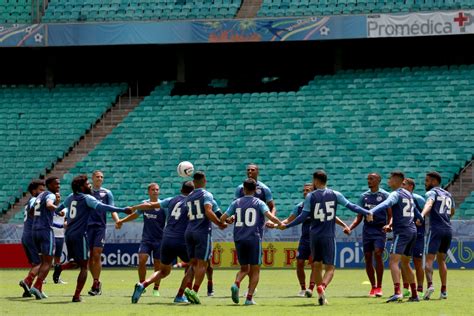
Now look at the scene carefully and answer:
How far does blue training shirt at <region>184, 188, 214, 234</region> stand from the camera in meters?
18.9

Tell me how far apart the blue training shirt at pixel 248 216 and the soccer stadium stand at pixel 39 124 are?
2081 cm

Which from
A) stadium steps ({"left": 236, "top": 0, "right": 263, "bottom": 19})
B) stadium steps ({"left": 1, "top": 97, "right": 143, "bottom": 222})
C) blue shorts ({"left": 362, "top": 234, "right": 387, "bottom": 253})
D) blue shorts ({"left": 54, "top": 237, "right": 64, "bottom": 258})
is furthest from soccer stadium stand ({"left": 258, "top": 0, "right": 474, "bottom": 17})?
blue shorts ({"left": 362, "top": 234, "right": 387, "bottom": 253})

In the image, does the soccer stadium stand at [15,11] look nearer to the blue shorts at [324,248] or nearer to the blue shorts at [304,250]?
the blue shorts at [304,250]

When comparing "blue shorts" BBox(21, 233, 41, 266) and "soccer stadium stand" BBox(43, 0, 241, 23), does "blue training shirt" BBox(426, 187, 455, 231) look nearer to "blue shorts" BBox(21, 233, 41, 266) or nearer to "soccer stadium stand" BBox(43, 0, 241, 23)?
"blue shorts" BBox(21, 233, 41, 266)

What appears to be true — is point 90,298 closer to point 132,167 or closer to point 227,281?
point 227,281

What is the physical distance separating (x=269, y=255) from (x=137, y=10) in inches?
553

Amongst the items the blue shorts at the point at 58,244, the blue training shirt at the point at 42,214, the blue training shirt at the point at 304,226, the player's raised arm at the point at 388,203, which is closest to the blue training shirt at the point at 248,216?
the player's raised arm at the point at 388,203

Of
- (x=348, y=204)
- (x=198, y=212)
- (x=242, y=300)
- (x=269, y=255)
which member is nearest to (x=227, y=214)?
(x=198, y=212)

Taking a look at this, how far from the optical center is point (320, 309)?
17344 mm

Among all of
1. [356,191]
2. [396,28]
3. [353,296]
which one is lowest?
[353,296]

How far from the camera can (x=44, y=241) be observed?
2023 centimetres

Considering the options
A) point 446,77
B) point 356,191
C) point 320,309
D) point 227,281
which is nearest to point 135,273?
point 227,281

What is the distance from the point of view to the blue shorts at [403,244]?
1884 centimetres

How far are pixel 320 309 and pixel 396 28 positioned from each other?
2316 centimetres
